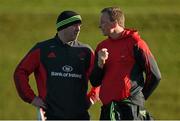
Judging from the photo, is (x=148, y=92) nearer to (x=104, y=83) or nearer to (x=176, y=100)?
(x=104, y=83)

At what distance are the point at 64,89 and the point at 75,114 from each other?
334mm

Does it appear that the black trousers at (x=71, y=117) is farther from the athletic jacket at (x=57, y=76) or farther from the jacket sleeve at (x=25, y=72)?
the jacket sleeve at (x=25, y=72)

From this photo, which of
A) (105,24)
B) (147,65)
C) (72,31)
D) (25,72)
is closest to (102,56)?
(105,24)

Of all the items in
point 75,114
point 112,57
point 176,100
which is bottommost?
point 176,100

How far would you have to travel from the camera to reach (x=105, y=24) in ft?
29.7

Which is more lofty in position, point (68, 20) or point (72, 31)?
point (68, 20)

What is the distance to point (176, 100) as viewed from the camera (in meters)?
20.8

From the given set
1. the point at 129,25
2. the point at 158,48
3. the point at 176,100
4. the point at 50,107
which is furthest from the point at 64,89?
the point at 129,25

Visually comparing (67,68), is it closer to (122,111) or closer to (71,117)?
(71,117)

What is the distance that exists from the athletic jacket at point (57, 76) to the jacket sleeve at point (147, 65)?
75cm

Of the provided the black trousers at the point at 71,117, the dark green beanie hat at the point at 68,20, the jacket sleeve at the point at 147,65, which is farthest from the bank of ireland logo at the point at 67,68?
the jacket sleeve at the point at 147,65

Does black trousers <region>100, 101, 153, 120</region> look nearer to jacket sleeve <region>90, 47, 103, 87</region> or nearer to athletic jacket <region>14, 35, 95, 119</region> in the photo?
jacket sleeve <region>90, 47, 103, 87</region>

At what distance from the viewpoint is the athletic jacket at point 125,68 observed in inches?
356

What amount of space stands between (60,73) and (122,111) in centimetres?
88
